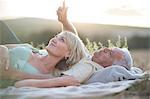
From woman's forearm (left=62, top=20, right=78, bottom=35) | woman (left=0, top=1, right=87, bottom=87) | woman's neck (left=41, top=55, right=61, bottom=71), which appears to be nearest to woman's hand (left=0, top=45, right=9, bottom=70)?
woman (left=0, top=1, right=87, bottom=87)

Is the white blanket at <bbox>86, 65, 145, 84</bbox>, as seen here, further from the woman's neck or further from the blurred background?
the blurred background

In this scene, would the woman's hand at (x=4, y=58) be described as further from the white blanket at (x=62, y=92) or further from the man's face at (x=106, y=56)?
the man's face at (x=106, y=56)

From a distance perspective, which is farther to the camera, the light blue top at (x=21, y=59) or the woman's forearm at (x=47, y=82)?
the light blue top at (x=21, y=59)

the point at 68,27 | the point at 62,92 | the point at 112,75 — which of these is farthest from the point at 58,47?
the point at 62,92

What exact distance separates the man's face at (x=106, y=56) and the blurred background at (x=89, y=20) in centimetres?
48

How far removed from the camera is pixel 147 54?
2.73 meters

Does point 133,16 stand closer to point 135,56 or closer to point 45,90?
point 135,56

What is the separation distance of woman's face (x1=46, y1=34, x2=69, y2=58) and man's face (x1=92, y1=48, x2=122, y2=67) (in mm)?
183

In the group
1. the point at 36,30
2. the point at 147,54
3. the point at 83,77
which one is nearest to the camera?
the point at 83,77

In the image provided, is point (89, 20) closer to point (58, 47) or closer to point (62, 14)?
point (62, 14)

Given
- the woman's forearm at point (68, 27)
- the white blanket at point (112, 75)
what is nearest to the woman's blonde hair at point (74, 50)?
the white blanket at point (112, 75)

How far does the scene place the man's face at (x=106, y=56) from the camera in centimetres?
257

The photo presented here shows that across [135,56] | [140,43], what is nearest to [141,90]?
[135,56]

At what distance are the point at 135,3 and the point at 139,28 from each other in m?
0.20
